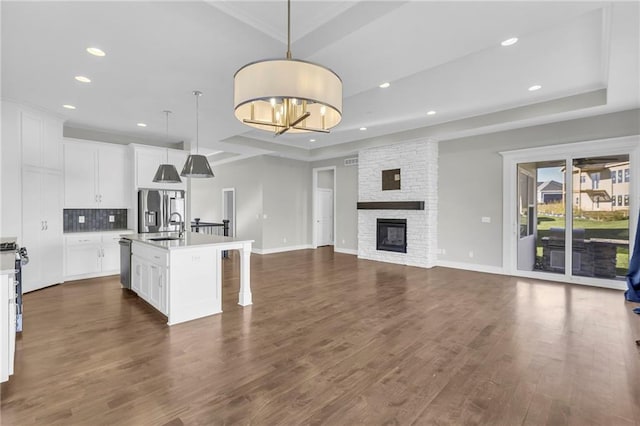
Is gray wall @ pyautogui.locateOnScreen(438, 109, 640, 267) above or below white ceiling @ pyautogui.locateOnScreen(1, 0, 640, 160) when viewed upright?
below

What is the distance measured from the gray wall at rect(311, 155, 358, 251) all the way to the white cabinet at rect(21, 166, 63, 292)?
636 centimetres

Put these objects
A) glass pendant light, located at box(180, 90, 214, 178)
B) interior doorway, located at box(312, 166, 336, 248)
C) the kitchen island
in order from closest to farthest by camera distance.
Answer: the kitchen island, glass pendant light, located at box(180, 90, 214, 178), interior doorway, located at box(312, 166, 336, 248)

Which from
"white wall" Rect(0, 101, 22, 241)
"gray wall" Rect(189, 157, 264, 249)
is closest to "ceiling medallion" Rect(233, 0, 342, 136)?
"white wall" Rect(0, 101, 22, 241)

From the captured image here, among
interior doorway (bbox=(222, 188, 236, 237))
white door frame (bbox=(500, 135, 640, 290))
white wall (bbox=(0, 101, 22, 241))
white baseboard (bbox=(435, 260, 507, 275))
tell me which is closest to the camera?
white wall (bbox=(0, 101, 22, 241))

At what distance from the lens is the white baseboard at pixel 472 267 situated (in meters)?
6.02

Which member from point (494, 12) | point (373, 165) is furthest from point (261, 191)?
point (494, 12)

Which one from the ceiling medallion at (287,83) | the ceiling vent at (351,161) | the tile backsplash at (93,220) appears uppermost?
the ceiling vent at (351,161)

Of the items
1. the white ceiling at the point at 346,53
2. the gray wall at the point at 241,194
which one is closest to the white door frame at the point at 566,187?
the white ceiling at the point at 346,53

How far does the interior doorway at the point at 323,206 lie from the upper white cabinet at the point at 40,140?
20.9 ft

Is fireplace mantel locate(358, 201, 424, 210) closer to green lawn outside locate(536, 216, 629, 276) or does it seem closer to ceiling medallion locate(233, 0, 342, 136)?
green lawn outside locate(536, 216, 629, 276)

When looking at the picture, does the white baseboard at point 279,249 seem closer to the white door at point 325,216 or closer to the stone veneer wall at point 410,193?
the white door at point 325,216

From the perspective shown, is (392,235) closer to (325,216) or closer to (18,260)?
(325,216)

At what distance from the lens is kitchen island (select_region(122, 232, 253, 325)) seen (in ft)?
11.2

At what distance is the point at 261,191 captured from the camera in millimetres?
8766
